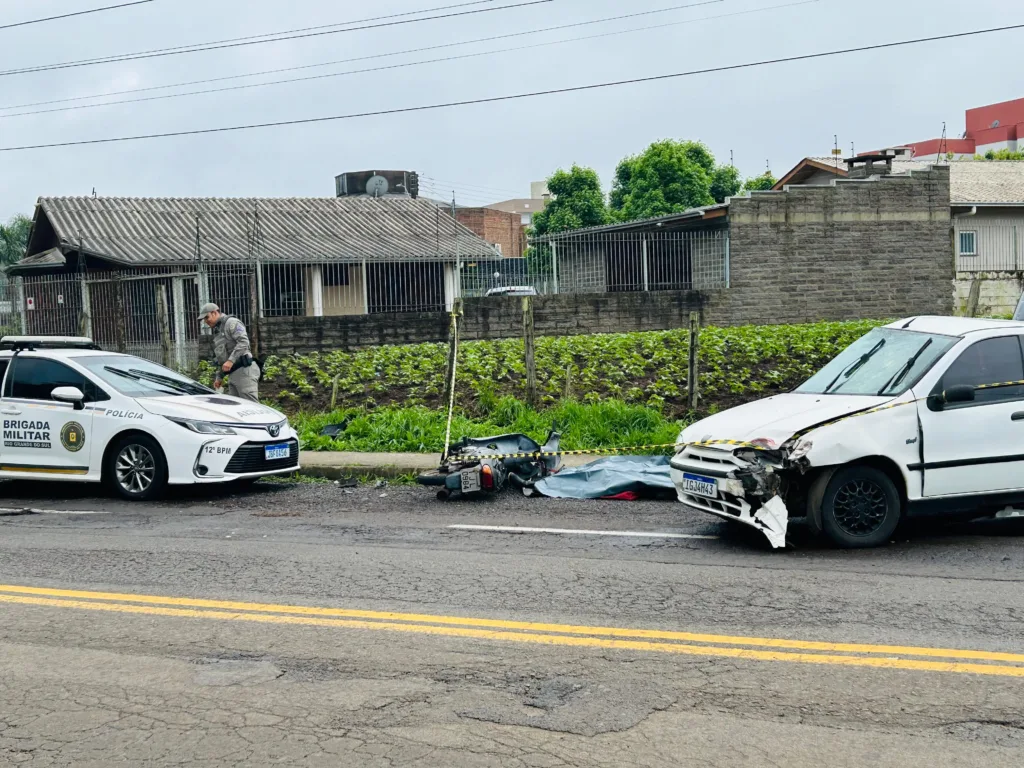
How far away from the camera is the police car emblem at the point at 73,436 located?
11695mm

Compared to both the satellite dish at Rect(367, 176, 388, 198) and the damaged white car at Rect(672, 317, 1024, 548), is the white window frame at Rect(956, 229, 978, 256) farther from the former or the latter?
the damaged white car at Rect(672, 317, 1024, 548)

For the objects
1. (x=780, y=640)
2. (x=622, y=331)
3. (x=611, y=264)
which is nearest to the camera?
(x=780, y=640)

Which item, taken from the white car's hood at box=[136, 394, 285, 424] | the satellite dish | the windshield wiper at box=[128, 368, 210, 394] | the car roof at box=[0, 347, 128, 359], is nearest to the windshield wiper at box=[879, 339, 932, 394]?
the white car's hood at box=[136, 394, 285, 424]

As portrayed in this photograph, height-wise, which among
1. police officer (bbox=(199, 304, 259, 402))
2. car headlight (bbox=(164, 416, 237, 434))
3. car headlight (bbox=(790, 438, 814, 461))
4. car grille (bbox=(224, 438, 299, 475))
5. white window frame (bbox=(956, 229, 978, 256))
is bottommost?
car grille (bbox=(224, 438, 299, 475))

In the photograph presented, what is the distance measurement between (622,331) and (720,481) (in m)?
18.5

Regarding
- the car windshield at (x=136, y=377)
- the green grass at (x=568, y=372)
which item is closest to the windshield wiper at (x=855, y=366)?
the green grass at (x=568, y=372)

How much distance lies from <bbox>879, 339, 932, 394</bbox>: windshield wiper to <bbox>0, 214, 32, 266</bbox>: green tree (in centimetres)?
5565

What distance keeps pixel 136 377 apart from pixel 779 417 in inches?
284

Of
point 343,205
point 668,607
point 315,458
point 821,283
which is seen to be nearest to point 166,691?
point 668,607

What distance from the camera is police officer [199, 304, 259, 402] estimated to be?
46.6 ft

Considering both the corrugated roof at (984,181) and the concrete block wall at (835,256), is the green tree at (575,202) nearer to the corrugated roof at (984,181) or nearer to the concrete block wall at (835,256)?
the corrugated roof at (984,181)

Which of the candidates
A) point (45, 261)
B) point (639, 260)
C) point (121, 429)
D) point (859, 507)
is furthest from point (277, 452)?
point (45, 261)

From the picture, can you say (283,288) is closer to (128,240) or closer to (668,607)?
(128,240)

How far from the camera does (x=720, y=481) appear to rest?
27.1ft
